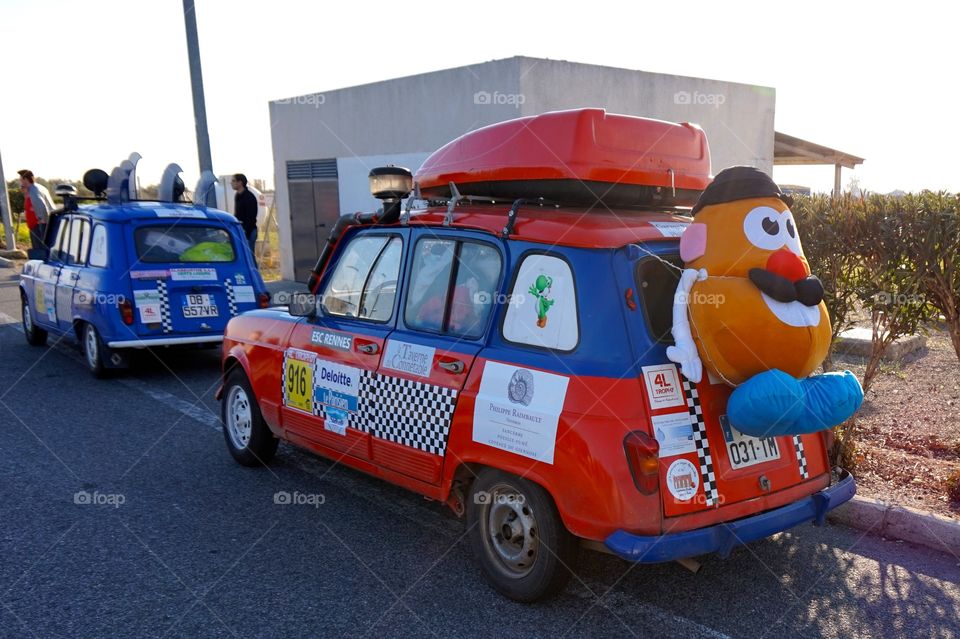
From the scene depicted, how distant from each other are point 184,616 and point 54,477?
8.37ft

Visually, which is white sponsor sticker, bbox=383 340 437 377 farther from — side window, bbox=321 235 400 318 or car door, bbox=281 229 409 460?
side window, bbox=321 235 400 318

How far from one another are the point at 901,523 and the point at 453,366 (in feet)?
9.17

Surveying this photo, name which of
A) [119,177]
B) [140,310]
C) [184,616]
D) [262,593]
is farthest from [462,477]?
[119,177]

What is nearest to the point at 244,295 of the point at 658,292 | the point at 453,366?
the point at 453,366

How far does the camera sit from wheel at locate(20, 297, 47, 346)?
417 inches

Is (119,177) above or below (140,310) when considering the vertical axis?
above

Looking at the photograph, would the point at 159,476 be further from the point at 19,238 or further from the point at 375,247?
the point at 19,238

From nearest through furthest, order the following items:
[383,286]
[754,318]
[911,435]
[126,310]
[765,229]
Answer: [754,318]
[765,229]
[383,286]
[911,435]
[126,310]

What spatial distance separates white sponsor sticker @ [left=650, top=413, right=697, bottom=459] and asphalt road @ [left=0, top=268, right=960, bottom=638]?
0.84 m

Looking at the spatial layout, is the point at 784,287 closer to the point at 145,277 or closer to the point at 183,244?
the point at 145,277

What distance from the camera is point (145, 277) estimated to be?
8258mm

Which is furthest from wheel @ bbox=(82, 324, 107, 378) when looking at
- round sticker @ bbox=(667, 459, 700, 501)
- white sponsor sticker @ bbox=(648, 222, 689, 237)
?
round sticker @ bbox=(667, 459, 700, 501)

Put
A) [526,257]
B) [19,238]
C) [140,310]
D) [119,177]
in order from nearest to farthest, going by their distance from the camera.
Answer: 1. [526,257]
2. [140,310]
3. [119,177]
4. [19,238]

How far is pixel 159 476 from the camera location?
554 cm
